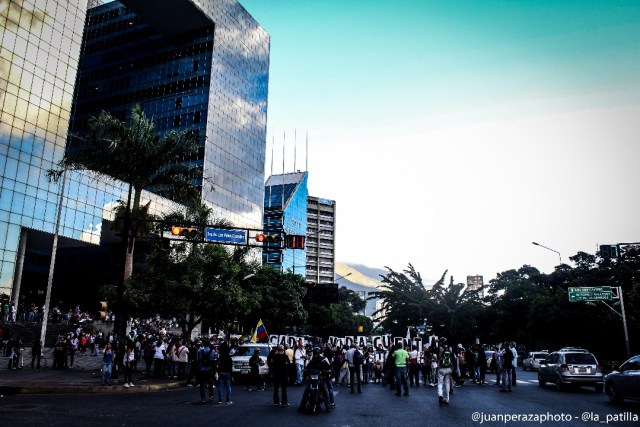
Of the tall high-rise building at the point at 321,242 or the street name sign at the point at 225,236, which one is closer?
the street name sign at the point at 225,236

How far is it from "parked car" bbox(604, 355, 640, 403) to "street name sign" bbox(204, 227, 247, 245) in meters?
14.7

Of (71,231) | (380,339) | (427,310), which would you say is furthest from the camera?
(71,231)

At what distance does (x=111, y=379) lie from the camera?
20.1m

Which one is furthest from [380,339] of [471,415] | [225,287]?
[471,415]

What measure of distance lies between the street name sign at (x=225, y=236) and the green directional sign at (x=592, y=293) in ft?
89.9

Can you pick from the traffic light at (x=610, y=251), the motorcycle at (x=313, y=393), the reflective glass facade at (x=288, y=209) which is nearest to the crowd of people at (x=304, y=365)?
the motorcycle at (x=313, y=393)

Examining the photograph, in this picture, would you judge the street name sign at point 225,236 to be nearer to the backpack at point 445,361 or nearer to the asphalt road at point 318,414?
the asphalt road at point 318,414

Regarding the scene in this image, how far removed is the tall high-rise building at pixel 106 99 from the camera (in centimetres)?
4734

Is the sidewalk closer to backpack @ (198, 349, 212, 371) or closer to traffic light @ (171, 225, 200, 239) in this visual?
backpack @ (198, 349, 212, 371)

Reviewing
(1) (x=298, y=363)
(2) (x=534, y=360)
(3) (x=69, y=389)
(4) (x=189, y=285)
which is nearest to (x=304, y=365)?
(1) (x=298, y=363)

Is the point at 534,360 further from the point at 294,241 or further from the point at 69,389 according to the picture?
the point at 69,389

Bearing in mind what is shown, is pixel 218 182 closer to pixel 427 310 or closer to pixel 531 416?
pixel 427 310

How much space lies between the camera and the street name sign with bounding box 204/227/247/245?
73.1 ft

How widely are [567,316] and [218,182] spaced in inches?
2249
